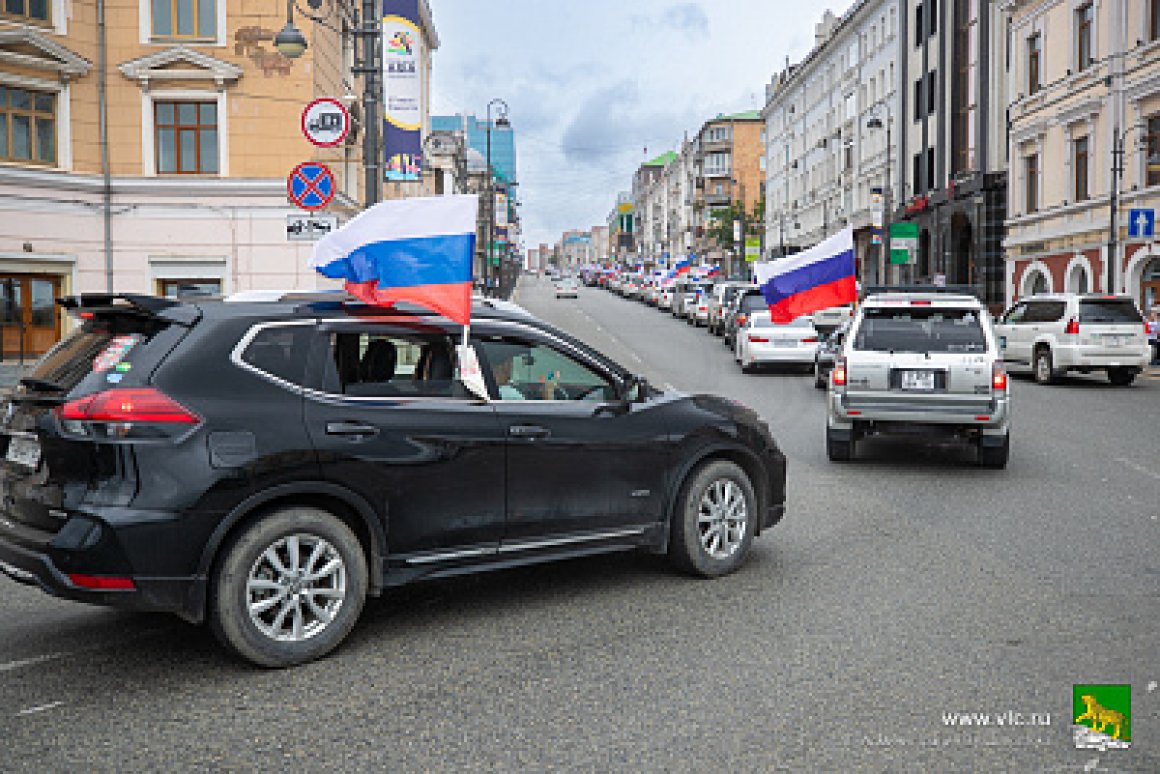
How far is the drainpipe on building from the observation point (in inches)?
1130

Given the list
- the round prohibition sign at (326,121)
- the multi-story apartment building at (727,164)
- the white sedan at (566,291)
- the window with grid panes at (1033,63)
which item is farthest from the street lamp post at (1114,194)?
the multi-story apartment building at (727,164)

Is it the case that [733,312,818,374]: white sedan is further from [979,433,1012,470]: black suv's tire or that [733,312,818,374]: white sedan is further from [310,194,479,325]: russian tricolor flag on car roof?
[310,194,479,325]: russian tricolor flag on car roof

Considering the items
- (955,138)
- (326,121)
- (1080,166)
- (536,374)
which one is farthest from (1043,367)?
(955,138)

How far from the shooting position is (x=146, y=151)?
29.2 m

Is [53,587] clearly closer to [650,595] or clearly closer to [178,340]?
[178,340]

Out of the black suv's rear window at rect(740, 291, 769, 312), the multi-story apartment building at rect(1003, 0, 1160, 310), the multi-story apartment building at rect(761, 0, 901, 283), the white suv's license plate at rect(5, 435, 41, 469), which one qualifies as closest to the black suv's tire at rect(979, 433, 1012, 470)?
the white suv's license plate at rect(5, 435, 41, 469)

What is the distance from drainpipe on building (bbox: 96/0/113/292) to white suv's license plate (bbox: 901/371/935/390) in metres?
23.4

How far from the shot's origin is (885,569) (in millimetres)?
6844

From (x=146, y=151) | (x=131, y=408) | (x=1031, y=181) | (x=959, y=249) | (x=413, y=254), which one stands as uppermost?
(x=1031, y=181)

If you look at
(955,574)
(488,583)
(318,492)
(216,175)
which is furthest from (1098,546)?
(216,175)

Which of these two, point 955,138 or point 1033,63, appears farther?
point 955,138

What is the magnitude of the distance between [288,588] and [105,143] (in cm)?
2734

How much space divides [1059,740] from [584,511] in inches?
107

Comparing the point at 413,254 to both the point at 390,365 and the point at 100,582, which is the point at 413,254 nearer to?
the point at 390,365
